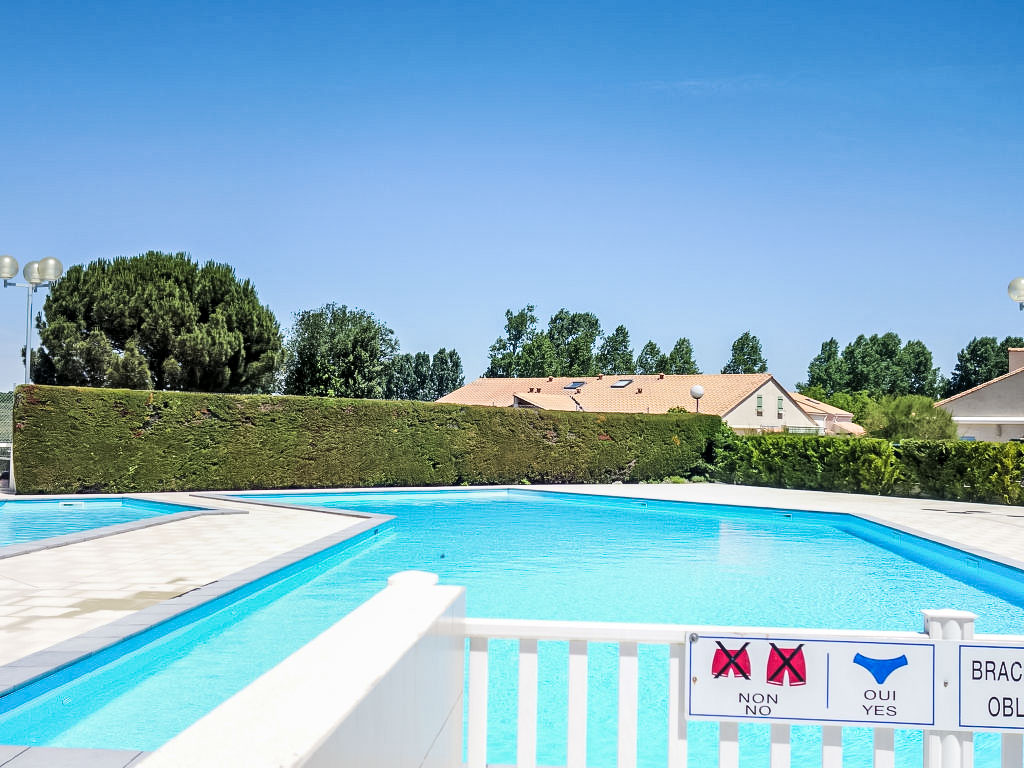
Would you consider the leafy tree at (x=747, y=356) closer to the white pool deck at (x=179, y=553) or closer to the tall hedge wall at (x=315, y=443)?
the tall hedge wall at (x=315, y=443)

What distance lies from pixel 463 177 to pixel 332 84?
5404mm

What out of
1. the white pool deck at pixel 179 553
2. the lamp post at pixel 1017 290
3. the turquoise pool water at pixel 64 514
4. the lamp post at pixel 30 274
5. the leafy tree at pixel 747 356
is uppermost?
the leafy tree at pixel 747 356

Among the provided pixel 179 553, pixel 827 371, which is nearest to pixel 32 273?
pixel 179 553

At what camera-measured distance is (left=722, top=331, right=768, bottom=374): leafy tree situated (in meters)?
90.9

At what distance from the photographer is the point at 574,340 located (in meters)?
73.5

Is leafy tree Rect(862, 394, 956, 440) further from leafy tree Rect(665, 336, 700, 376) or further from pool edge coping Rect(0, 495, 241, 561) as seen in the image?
leafy tree Rect(665, 336, 700, 376)

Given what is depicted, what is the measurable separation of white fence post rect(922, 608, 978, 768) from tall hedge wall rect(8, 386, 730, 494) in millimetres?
18932

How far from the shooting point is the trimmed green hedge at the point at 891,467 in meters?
19.2

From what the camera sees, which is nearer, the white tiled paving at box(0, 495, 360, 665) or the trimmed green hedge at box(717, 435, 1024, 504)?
the white tiled paving at box(0, 495, 360, 665)

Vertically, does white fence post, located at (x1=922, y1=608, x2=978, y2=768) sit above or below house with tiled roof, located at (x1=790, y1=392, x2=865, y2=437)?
below

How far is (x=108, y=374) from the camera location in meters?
30.7

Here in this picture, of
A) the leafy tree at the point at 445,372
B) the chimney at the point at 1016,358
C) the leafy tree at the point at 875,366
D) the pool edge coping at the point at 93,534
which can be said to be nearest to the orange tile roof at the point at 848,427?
the chimney at the point at 1016,358

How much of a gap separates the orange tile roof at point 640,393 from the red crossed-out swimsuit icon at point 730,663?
37313 mm

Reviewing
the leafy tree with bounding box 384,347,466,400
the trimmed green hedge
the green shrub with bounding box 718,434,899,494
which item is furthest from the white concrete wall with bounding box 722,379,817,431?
the leafy tree with bounding box 384,347,466,400
